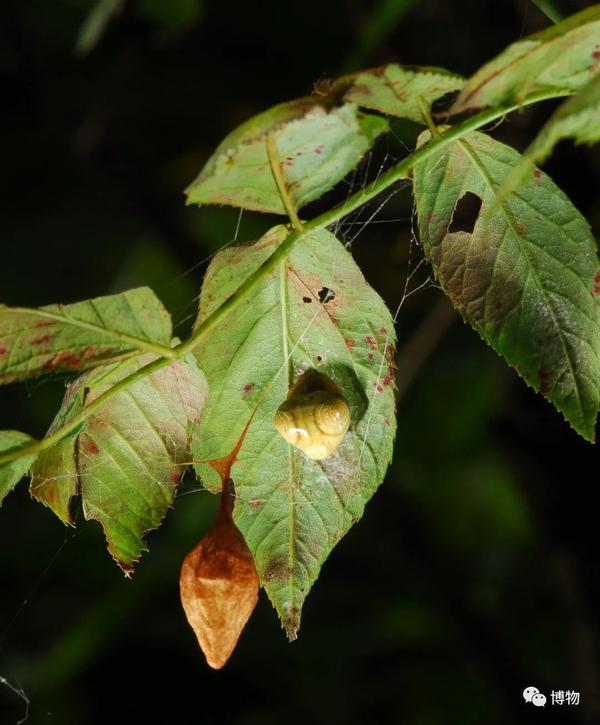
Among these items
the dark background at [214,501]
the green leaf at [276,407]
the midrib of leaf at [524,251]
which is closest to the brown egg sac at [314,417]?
the green leaf at [276,407]

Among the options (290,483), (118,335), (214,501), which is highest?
(118,335)

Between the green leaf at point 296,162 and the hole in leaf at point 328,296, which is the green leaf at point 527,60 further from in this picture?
the hole in leaf at point 328,296

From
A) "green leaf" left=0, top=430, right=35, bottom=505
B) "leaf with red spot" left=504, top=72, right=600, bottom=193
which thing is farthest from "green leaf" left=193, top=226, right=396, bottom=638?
"leaf with red spot" left=504, top=72, right=600, bottom=193

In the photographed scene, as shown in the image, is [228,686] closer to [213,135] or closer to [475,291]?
[213,135]

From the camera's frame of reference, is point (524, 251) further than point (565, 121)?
Yes

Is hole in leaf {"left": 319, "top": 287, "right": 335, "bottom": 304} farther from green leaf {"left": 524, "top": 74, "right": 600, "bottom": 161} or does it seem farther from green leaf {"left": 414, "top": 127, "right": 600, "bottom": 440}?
green leaf {"left": 524, "top": 74, "right": 600, "bottom": 161}

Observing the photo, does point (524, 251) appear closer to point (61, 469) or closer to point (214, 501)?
point (61, 469)

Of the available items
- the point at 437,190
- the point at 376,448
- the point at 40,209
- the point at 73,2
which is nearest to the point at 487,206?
the point at 437,190

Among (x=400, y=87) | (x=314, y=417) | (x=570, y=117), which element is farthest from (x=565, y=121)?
(x=314, y=417)
